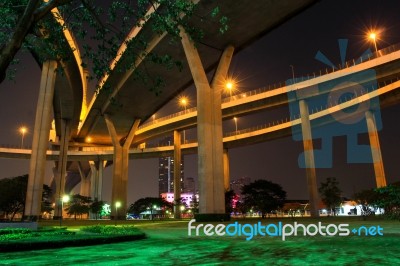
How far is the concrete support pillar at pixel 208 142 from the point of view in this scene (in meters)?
27.7

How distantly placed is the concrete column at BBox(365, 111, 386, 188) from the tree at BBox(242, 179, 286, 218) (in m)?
14.7

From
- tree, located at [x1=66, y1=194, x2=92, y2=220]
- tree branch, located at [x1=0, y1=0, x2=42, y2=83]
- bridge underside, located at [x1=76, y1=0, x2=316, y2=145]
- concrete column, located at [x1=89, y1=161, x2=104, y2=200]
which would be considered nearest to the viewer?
tree branch, located at [x1=0, y1=0, x2=42, y2=83]

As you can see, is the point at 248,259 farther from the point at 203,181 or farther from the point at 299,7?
the point at 299,7

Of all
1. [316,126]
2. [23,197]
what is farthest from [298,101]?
[23,197]

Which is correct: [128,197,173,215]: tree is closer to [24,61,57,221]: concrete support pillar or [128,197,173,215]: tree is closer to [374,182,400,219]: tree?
[24,61,57,221]: concrete support pillar

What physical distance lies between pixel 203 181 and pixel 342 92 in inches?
1138

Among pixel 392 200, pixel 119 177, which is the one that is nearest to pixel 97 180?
pixel 119 177

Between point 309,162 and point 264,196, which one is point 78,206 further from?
point 309,162

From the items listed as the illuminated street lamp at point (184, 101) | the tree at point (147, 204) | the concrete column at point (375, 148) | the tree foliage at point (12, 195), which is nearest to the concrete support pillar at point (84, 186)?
the tree at point (147, 204)

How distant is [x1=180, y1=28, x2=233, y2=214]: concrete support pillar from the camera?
27719 millimetres

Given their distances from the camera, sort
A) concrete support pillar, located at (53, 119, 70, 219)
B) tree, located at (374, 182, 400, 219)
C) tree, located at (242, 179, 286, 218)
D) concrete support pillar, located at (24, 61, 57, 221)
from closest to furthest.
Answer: tree, located at (374, 182, 400, 219), concrete support pillar, located at (24, 61, 57, 221), tree, located at (242, 179, 286, 218), concrete support pillar, located at (53, 119, 70, 219)

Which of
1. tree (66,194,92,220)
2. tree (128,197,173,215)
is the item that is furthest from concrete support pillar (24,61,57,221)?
tree (66,194,92,220)

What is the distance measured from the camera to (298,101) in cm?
5056

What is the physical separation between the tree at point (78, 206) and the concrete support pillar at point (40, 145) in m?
35.7
